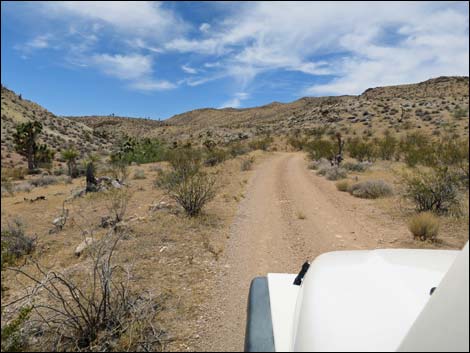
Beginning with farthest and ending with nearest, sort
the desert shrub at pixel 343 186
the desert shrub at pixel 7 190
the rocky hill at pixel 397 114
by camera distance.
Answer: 1. the rocky hill at pixel 397 114
2. the desert shrub at pixel 7 190
3. the desert shrub at pixel 343 186

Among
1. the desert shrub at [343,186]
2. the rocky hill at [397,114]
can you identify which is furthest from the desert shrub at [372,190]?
the rocky hill at [397,114]

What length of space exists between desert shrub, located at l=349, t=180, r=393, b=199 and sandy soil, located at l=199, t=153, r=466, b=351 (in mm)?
407

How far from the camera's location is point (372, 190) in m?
11.9

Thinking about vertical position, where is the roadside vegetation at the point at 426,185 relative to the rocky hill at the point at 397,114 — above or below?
below

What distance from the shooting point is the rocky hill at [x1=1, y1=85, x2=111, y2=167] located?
42.8 meters

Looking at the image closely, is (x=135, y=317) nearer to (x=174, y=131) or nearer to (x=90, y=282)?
(x=90, y=282)

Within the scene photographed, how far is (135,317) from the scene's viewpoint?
399 centimetres

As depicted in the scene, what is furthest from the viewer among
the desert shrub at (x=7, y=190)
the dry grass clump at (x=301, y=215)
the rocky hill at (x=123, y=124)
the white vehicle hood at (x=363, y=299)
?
the rocky hill at (x=123, y=124)

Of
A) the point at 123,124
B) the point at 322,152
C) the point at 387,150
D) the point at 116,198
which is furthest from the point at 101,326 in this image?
the point at 123,124

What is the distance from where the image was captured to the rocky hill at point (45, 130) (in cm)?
4278

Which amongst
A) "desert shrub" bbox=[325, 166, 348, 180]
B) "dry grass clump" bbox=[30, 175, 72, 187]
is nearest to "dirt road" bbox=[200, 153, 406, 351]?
"desert shrub" bbox=[325, 166, 348, 180]

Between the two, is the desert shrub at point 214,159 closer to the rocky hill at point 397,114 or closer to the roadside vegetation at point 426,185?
the roadside vegetation at point 426,185

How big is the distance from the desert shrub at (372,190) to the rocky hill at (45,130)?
35.1 metres

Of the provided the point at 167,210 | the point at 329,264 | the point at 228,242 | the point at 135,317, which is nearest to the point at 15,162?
the point at 167,210
